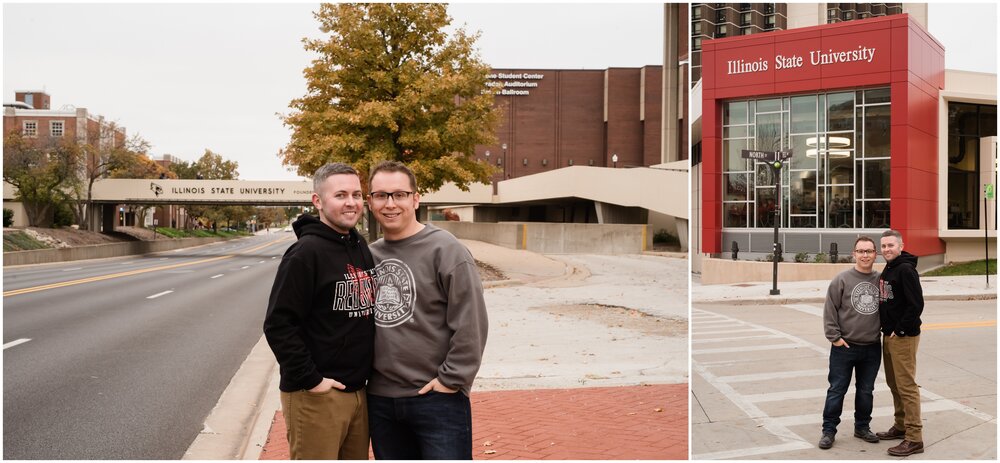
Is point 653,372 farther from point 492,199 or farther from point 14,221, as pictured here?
point 492,199

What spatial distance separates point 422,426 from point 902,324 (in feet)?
13.1

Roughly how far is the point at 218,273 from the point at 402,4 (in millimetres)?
11887

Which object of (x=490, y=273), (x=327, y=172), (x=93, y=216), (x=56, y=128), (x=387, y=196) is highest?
(x=56, y=128)

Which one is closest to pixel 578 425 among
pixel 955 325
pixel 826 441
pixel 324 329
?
pixel 826 441

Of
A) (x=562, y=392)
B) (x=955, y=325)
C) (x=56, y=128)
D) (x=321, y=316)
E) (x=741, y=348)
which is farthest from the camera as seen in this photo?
(x=56, y=128)

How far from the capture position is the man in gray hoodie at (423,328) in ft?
10.1

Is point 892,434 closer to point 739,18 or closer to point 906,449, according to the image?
point 906,449

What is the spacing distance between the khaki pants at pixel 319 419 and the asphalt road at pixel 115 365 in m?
2.96

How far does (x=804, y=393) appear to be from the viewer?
26.4 feet

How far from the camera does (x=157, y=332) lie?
475 inches

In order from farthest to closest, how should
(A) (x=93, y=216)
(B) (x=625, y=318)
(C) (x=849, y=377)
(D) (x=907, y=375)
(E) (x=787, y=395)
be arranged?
1. (A) (x=93, y=216)
2. (B) (x=625, y=318)
3. (E) (x=787, y=395)
4. (C) (x=849, y=377)
5. (D) (x=907, y=375)

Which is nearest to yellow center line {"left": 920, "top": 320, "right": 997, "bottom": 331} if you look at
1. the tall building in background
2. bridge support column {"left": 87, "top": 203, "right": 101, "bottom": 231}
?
bridge support column {"left": 87, "top": 203, "right": 101, "bottom": 231}

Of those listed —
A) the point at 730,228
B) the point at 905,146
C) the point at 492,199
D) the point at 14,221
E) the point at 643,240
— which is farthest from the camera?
the point at 492,199

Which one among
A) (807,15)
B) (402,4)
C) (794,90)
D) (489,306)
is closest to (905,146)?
(794,90)
